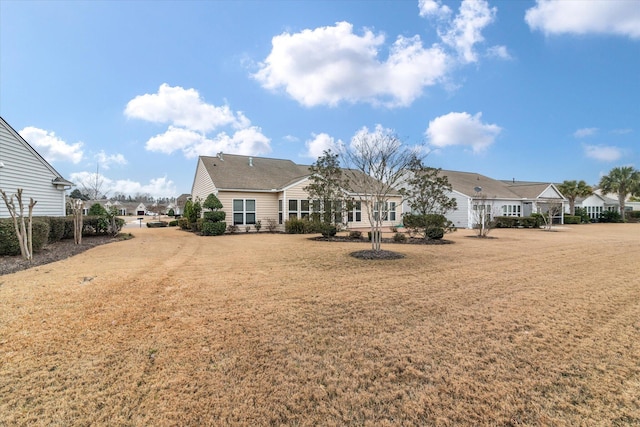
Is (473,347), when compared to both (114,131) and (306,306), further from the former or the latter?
(114,131)

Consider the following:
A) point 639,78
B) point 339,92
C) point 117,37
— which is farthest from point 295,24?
point 639,78

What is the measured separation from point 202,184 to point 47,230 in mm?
12050

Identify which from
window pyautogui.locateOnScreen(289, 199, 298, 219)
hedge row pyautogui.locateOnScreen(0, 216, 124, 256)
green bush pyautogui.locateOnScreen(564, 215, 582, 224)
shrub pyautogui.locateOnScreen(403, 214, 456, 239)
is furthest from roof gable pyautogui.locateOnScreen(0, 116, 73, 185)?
green bush pyautogui.locateOnScreen(564, 215, 582, 224)

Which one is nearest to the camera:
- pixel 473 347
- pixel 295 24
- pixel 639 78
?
pixel 473 347

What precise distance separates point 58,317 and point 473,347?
5.74 m

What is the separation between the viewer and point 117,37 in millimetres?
12867

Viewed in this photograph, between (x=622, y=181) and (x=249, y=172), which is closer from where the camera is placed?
(x=249, y=172)

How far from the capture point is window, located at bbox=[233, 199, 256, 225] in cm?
1915

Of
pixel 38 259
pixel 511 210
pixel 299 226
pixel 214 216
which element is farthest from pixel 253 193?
pixel 511 210

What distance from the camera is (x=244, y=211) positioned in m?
19.4

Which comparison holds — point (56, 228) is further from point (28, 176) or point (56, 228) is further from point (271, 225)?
point (271, 225)

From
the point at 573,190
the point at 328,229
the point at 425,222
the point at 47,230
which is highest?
the point at 573,190

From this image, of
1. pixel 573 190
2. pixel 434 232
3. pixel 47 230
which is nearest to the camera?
pixel 47 230

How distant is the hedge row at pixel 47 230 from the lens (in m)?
9.03
